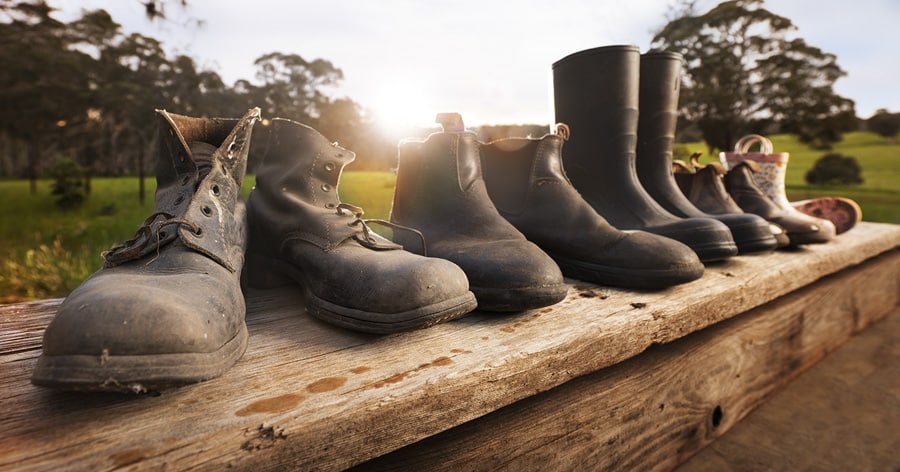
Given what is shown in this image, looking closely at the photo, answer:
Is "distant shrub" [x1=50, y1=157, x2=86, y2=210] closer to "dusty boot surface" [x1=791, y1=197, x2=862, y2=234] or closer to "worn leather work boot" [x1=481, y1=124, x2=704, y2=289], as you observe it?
"worn leather work boot" [x1=481, y1=124, x2=704, y2=289]

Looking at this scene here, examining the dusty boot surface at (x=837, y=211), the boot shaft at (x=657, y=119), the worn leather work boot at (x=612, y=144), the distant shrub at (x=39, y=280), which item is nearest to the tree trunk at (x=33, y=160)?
the distant shrub at (x=39, y=280)

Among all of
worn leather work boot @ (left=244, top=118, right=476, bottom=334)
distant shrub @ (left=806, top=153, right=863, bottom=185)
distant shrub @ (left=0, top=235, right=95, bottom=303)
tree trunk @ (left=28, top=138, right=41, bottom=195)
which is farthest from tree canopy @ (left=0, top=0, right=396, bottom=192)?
distant shrub @ (left=806, top=153, right=863, bottom=185)

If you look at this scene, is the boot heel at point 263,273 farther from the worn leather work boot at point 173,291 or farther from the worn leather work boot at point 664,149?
the worn leather work boot at point 664,149

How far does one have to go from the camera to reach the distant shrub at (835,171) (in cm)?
1160

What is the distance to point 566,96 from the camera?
5.12 ft

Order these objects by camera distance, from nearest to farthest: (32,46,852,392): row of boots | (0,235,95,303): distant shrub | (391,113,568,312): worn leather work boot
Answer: (32,46,852,392): row of boots < (391,113,568,312): worn leather work boot < (0,235,95,303): distant shrub

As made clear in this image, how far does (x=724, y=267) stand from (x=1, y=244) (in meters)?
9.94

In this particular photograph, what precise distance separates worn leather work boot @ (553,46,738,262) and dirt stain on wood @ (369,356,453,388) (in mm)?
981

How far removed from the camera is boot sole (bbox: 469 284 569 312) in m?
0.89

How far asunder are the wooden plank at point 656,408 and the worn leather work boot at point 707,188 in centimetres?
42

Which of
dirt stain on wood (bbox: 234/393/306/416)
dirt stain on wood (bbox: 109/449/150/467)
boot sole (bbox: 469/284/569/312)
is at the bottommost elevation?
dirt stain on wood (bbox: 234/393/306/416)

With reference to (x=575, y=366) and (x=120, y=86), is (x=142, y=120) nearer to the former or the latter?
(x=120, y=86)

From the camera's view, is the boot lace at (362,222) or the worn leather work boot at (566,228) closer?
the boot lace at (362,222)

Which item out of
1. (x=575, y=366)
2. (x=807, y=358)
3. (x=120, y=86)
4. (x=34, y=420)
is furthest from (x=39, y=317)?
(x=120, y=86)
